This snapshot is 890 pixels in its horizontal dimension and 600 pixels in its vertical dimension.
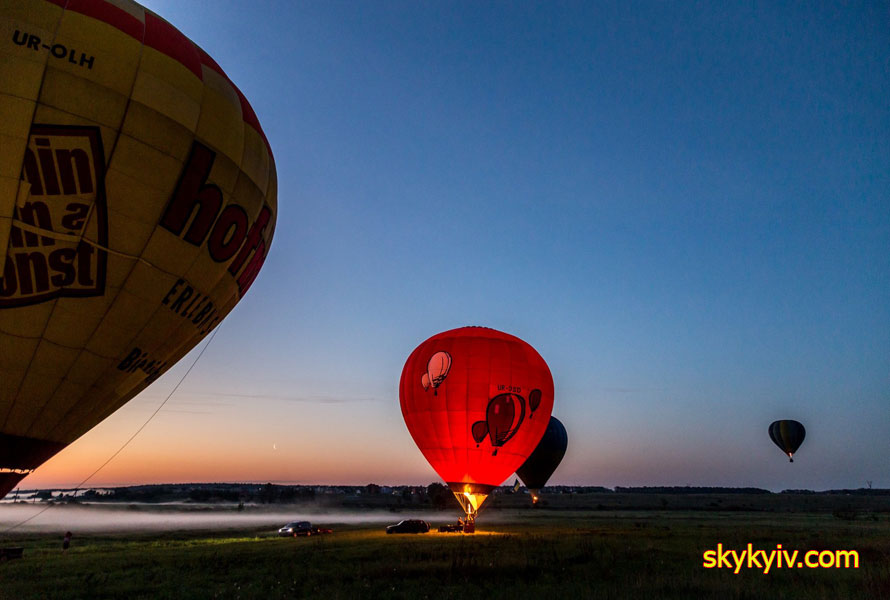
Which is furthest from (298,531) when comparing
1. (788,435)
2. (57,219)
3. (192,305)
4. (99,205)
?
(788,435)

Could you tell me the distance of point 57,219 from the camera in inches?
332

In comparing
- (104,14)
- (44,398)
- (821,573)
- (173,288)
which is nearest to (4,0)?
(104,14)

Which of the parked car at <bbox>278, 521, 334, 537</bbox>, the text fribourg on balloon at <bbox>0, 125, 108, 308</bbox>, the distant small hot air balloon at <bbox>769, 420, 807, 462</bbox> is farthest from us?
the distant small hot air balloon at <bbox>769, 420, 807, 462</bbox>

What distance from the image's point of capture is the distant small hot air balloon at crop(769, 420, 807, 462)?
160ft

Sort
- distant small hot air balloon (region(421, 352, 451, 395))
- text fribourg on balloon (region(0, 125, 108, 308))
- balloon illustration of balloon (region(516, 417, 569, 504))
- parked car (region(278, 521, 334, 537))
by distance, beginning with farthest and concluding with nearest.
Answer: balloon illustration of balloon (region(516, 417, 569, 504)) < parked car (region(278, 521, 334, 537)) < distant small hot air balloon (region(421, 352, 451, 395)) < text fribourg on balloon (region(0, 125, 108, 308))

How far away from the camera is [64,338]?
8.94m

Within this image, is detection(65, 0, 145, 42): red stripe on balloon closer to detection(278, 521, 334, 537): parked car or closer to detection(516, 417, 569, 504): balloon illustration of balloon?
detection(278, 521, 334, 537): parked car

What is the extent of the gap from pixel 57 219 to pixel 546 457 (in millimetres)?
37385

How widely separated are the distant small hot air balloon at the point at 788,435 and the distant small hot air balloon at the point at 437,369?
36607 millimetres

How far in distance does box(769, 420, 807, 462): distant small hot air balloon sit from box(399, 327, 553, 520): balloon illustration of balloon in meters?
32.0

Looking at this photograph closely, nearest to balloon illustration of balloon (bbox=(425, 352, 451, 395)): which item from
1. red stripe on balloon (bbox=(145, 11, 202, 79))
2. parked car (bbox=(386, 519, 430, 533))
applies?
parked car (bbox=(386, 519, 430, 533))

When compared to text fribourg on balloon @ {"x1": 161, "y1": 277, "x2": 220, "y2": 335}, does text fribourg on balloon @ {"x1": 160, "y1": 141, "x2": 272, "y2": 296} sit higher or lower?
higher

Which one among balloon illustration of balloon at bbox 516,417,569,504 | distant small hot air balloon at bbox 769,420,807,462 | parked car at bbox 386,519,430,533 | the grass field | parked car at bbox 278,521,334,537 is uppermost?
distant small hot air balloon at bbox 769,420,807,462

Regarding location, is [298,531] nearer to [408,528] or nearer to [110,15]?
[408,528]
